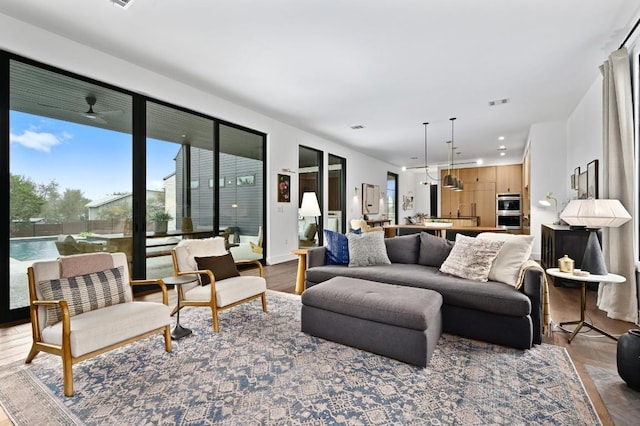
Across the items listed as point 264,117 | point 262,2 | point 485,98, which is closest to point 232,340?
point 262,2

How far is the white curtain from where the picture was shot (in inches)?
119

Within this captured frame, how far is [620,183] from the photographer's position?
3.14 meters

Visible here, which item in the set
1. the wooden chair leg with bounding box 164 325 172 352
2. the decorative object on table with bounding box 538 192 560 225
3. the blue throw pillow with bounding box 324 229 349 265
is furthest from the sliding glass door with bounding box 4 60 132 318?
the decorative object on table with bounding box 538 192 560 225

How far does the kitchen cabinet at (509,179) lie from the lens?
1066cm

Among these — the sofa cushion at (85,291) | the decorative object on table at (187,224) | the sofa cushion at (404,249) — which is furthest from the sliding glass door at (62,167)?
the sofa cushion at (404,249)

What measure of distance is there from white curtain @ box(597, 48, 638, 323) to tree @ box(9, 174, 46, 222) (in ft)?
19.5

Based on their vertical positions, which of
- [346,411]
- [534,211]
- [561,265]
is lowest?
[346,411]

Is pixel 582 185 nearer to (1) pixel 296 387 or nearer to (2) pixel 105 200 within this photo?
(1) pixel 296 387

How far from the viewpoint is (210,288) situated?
299 cm

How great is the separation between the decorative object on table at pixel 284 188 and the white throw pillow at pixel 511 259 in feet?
14.3

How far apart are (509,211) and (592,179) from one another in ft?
21.8

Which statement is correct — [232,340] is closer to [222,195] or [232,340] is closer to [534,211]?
[222,195]

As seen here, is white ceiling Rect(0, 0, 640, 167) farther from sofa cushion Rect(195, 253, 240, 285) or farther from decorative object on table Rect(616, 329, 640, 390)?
decorative object on table Rect(616, 329, 640, 390)

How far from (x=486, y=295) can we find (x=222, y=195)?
422 centimetres
